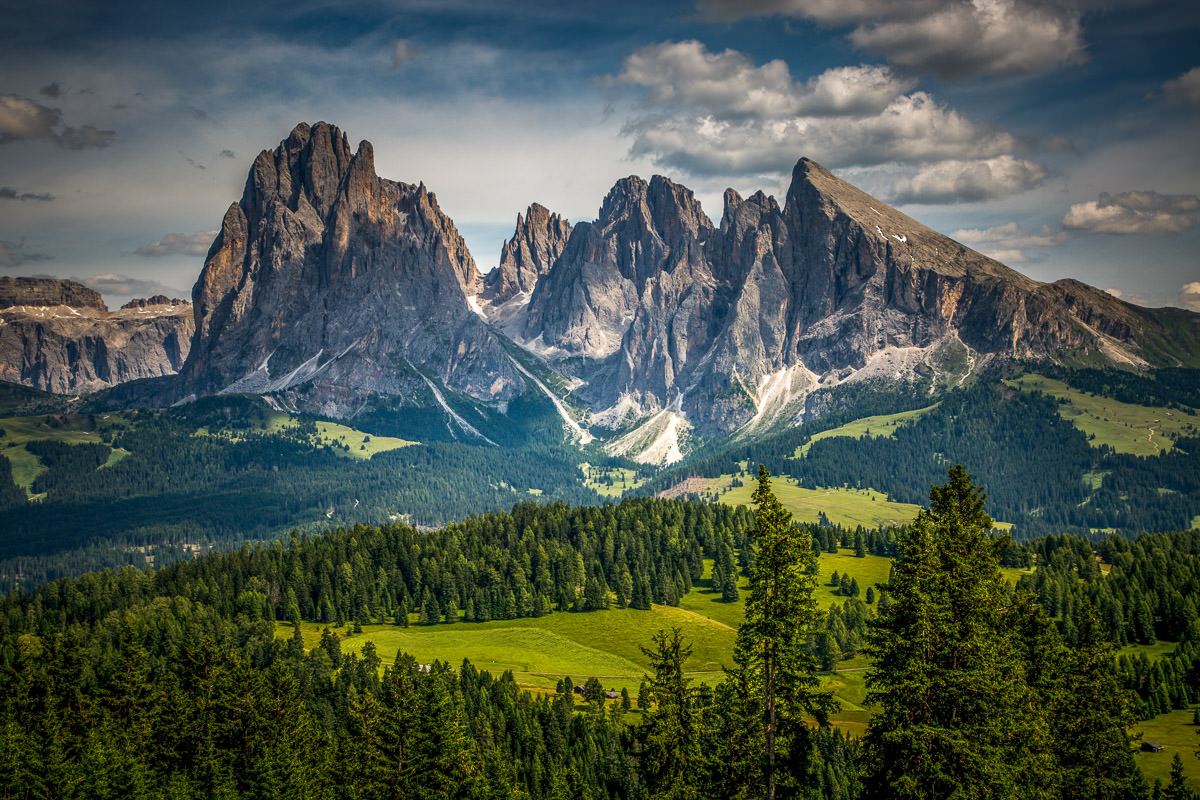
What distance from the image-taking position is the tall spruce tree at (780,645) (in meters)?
39.2

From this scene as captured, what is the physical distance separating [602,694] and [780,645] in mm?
87962

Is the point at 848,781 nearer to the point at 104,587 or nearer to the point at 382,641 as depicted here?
the point at 382,641

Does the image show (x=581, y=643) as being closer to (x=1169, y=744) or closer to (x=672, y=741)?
(x=1169, y=744)

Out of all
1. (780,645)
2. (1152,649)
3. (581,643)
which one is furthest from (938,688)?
(1152,649)

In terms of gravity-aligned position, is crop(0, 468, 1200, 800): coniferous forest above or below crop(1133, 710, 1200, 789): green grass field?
above

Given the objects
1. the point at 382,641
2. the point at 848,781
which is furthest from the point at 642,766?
the point at 382,641

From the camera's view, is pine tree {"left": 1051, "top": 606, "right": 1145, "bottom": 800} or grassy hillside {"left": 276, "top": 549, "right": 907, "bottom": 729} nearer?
pine tree {"left": 1051, "top": 606, "right": 1145, "bottom": 800}

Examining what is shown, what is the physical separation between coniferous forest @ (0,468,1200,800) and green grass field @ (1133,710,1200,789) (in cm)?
315

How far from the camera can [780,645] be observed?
128ft

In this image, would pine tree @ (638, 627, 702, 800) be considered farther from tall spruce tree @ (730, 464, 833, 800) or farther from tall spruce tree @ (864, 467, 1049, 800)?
tall spruce tree @ (864, 467, 1049, 800)

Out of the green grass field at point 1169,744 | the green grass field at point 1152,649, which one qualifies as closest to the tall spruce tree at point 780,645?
the green grass field at point 1169,744

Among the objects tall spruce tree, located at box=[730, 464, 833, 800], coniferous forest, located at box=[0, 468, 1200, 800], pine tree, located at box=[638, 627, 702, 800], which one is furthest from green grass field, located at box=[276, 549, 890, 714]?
tall spruce tree, located at box=[730, 464, 833, 800]

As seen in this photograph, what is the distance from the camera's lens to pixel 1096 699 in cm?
5197

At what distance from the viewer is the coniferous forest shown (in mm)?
39406
